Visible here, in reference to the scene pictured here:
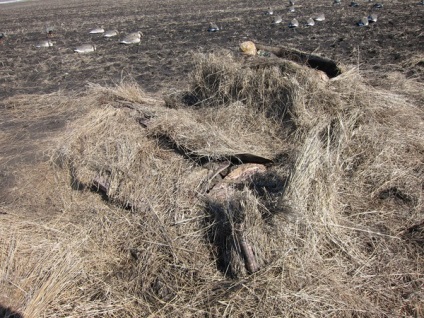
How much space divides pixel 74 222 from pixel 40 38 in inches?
466

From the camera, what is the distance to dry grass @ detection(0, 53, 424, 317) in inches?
97.5

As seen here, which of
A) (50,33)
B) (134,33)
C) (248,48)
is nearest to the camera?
→ (248,48)

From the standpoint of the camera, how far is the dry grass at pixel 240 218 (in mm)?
2477

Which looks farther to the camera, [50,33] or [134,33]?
[50,33]

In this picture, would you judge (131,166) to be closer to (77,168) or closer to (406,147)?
(77,168)

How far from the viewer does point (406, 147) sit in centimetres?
362

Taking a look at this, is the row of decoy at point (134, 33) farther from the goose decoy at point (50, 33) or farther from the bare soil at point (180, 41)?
the bare soil at point (180, 41)

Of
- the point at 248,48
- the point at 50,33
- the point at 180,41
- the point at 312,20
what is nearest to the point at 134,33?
the point at 180,41

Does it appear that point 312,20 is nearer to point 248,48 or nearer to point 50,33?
point 248,48

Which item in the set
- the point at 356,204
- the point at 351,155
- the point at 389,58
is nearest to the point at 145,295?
the point at 356,204

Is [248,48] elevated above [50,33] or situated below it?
above

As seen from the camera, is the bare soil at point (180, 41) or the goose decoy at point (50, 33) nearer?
the bare soil at point (180, 41)

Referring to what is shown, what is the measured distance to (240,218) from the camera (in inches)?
104

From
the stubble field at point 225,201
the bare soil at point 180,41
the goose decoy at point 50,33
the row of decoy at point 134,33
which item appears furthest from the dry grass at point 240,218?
the goose decoy at point 50,33
